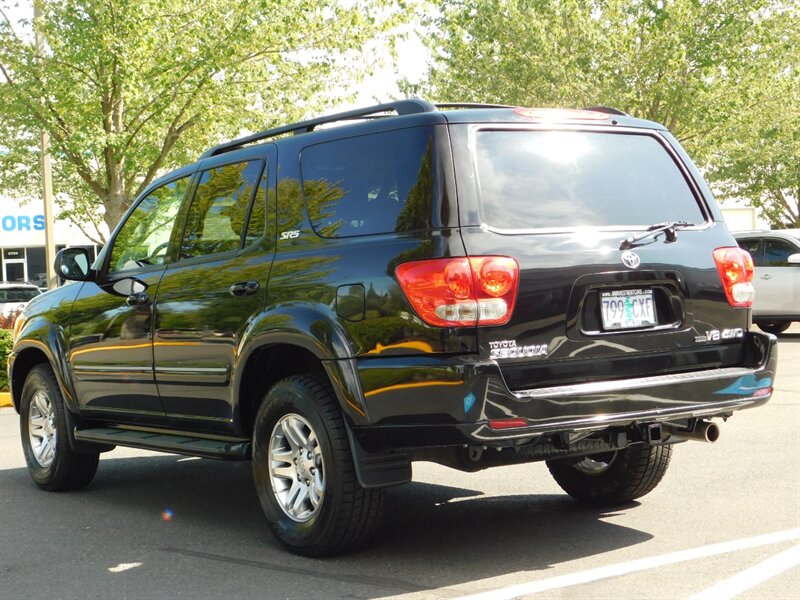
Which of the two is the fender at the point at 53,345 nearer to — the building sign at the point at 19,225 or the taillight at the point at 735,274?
the taillight at the point at 735,274

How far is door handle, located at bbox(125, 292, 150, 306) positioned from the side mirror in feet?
2.05

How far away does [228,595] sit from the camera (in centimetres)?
486

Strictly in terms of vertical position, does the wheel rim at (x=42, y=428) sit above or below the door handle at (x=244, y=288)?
below

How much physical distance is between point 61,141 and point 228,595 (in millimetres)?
18291

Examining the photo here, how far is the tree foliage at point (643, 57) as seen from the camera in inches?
1054

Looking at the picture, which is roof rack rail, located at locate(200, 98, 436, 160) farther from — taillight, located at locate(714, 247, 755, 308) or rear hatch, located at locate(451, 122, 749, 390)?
taillight, located at locate(714, 247, 755, 308)

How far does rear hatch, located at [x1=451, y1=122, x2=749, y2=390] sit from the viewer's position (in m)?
4.88

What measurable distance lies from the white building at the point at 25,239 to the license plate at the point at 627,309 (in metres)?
45.2

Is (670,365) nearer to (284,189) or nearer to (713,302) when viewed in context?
(713,302)

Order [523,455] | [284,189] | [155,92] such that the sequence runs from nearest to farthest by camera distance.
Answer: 1. [523,455]
2. [284,189]
3. [155,92]

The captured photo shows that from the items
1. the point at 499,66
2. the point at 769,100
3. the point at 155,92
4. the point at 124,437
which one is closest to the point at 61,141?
the point at 155,92

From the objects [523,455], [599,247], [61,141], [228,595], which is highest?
[61,141]

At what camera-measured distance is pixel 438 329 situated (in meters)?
4.75

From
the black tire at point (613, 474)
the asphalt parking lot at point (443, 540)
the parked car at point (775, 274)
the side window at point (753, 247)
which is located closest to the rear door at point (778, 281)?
the parked car at point (775, 274)
